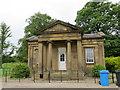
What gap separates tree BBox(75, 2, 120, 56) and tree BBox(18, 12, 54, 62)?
11162 mm

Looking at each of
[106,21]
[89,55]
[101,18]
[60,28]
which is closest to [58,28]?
[60,28]

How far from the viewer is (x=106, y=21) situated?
26.6 m

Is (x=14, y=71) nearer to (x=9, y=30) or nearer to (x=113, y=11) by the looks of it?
(x=113, y=11)

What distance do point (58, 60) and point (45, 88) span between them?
7389 mm

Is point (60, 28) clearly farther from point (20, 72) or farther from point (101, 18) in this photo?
point (101, 18)

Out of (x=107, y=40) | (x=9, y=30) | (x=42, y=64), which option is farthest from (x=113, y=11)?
(x=9, y=30)

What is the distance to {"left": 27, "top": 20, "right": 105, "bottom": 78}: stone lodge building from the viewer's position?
14.2 metres

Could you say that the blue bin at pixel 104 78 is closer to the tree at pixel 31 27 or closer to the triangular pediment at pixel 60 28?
the triangular pediment at pixel 60 28

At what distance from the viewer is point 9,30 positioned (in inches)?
1609

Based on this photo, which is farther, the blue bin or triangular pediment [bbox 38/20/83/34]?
triangular pediment [bbox 38/20/83/34]

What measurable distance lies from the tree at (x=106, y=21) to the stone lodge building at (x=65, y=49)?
958 cm

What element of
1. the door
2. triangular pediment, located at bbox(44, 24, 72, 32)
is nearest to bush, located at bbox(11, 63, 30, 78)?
the door

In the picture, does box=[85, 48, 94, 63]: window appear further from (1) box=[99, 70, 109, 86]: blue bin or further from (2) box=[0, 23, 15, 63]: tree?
(2) box=[0, 23, 15, 63]: tree

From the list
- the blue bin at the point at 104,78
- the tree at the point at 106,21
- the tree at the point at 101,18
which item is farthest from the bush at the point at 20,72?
the tree at the point at 101,18
